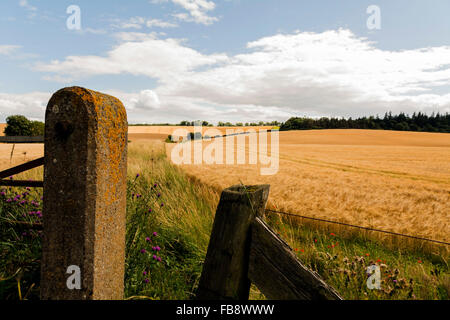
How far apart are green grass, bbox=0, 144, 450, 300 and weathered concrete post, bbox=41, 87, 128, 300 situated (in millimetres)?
649

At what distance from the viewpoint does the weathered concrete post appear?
140 centimetres

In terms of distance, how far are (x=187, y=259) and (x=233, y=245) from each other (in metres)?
1.89

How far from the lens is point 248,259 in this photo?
57.6 inches

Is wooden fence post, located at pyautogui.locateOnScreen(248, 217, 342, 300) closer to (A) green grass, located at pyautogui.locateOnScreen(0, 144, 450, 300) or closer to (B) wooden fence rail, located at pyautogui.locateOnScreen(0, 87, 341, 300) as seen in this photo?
(B) wooden fence rail, located at pyautogui.locateOnScreen(0, 87, 341, 300)

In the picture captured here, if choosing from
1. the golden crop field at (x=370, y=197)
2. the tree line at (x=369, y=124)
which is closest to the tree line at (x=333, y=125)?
the tree line at (x=369, y=124)

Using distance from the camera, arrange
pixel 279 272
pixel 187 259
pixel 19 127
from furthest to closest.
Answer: pixel 19 127 < pixel 187 259 < pixel 279 272

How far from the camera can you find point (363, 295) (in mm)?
2607

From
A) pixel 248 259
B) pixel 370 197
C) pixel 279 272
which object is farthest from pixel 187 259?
pixel 370 197

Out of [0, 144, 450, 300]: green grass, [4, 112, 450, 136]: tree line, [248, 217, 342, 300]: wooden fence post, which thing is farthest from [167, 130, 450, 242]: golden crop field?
[4, 112, 450, 136]: tree line

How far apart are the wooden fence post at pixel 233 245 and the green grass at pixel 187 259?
0.87 meters

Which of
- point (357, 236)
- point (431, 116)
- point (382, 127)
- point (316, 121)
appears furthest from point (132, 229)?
point (431, 116)

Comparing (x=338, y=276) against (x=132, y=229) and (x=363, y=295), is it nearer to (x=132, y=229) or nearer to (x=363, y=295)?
(x=363, y=295)

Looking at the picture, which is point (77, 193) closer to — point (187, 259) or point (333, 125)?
point (187, 259)
